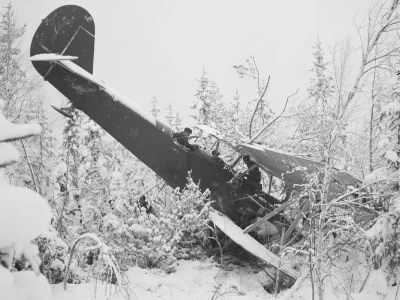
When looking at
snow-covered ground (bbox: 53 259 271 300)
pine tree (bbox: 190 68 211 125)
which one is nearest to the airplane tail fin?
snow-covered ground (bbox: 53 259 271 300)

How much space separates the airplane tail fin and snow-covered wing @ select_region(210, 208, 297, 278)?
4.36 m

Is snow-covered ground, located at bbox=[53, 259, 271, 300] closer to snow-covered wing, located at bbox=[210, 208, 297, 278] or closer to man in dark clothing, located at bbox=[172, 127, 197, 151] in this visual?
snow-covered wing, located at bbox=[210, 208, 297, 278]

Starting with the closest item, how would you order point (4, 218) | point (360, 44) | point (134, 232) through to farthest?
point (4, 218)
point (134, 232)
point (360, 44)

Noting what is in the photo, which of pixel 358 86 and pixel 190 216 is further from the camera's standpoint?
pixel 358 86

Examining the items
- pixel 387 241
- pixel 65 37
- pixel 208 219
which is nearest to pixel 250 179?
pixel 208 219

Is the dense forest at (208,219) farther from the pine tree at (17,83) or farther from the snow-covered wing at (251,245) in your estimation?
the pine tree at (17,83)

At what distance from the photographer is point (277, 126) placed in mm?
11812

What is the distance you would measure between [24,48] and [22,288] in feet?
61.3

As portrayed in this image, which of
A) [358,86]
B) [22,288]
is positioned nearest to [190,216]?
[22,288]

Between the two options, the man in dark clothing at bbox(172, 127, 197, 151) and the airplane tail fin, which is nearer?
the airplane tail fin

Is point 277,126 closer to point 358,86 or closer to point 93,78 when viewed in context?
point 358,86

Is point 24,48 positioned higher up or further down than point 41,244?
higher up

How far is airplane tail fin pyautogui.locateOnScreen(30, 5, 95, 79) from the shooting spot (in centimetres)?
616

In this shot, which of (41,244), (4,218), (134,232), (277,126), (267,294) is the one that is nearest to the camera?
(4,218)
